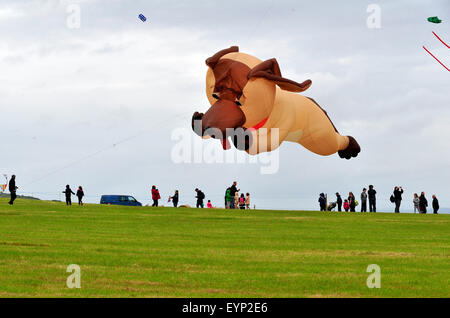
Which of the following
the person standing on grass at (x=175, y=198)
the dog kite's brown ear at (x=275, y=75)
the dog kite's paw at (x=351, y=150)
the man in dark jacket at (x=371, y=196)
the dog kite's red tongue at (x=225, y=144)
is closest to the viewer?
the dog kite's brown ear at (x=275, y=75)

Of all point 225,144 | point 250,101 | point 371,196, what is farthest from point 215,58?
point 371,196

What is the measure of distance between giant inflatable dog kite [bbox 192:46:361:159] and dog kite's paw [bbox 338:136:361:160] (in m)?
2.17

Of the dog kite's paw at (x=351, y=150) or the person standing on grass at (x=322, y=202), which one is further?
the person standing on grass at (x=322, y=202)

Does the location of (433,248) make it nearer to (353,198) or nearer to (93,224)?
(93,224)

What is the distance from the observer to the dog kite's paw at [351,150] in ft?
67.1

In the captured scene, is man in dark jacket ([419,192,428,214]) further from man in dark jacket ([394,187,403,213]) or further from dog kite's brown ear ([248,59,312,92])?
dog kite's brown ear ([248,59,312,92])

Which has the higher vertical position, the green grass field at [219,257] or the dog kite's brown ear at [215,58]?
the dog kite's brown ear at [215,58]

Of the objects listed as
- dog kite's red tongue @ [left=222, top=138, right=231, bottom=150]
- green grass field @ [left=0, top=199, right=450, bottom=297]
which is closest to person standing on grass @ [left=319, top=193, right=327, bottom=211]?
green grass field @ [left=0, top=199, right=450, bottom=297]

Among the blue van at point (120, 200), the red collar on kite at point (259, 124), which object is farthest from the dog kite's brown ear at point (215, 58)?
the blue van at point (120, 200)

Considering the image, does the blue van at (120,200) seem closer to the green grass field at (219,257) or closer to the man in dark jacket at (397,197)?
the man in dark jacket at (397,197)

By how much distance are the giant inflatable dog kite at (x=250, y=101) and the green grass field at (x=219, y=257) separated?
3.11 metres

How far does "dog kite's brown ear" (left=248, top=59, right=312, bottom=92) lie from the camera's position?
1733 cm

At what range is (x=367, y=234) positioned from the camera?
83.6 feet
